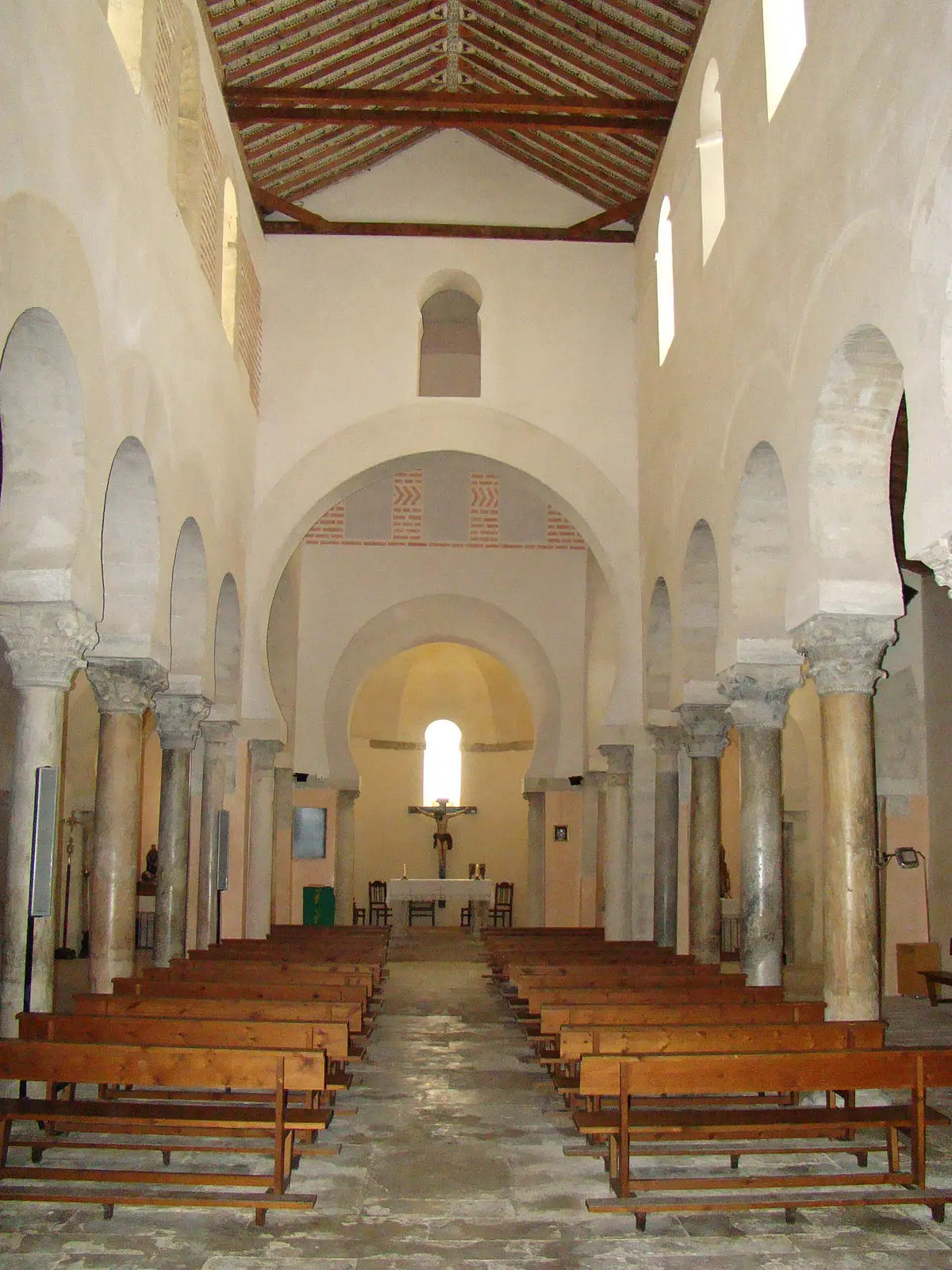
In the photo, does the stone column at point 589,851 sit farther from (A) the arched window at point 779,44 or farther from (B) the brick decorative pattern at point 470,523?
(A) the arched window at point 779,44

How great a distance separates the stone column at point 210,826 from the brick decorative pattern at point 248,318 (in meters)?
4.30

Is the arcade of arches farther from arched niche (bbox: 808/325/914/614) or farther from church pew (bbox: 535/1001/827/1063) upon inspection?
church pew (bbox: 535/1001/827/1063)

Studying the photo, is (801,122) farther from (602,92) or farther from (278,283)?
(278,283)

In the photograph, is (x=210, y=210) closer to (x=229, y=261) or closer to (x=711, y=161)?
(x=229, y=261)

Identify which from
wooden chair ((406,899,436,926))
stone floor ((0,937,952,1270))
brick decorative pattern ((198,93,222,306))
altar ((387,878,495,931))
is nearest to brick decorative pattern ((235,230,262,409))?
brick decorative pattern ((198,93,222,306))

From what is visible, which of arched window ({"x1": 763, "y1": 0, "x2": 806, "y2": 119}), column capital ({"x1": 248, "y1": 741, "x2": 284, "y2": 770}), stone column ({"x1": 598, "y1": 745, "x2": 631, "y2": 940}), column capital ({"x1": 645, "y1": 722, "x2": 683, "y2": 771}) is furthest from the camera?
stone column ({"x1": 598, "y1": 745, "x2": 631, "y2": 940})

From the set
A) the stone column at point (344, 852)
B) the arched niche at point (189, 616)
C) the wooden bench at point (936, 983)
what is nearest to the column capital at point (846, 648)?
the wooden bench at point (936, 983)

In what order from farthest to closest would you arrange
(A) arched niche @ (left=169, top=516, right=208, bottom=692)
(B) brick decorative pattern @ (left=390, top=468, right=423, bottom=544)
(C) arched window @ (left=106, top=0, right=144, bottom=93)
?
(B) brick decorative pattern @ (left=390, top=468, right=423, bottom=544) → (A) arched niche @ (left=169, top=516, right=208, bottom=692) → (C) arched window @ (left=106, top=0, right=144, bottom=93)

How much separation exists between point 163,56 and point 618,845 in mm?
11218

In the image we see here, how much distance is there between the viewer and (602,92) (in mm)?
14938

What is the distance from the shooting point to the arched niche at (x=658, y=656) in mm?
15547

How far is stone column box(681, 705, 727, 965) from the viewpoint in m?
13.4

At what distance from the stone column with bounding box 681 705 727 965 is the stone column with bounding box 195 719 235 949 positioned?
18.0 ft

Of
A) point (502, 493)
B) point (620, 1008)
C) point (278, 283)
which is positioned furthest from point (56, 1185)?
point (502, 493)
